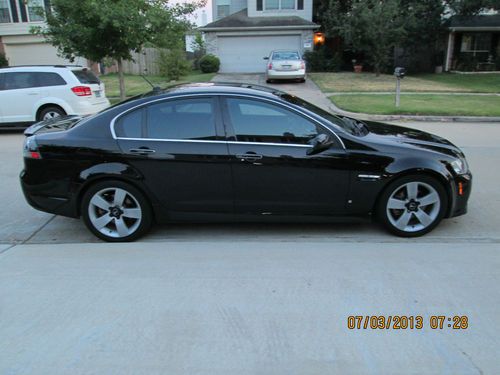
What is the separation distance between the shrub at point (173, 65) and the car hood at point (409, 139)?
22.0 metres

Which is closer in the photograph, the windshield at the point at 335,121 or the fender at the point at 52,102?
the windshield at the point at 335,121

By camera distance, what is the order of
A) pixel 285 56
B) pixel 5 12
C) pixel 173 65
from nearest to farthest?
pixel 285 56 < pixel 173 65 < pixel 5 12

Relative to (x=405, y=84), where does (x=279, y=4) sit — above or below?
above

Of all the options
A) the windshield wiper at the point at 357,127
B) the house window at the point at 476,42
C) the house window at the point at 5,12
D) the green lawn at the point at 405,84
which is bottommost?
the green lawn at the point at 405,84

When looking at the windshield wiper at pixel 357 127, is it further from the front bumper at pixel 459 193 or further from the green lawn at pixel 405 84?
the green lawn at pixel 405 84

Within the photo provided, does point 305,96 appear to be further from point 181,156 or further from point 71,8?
point 181,156

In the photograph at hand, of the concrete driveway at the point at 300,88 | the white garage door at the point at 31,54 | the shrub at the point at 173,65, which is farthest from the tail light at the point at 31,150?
the white garage door at the point at 31,54

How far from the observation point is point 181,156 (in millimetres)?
4719

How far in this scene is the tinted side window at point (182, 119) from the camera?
477 centimetres

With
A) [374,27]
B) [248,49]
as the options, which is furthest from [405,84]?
[248,49]

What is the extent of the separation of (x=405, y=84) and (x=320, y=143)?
18592 millimetres

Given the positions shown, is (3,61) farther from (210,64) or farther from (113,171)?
(113,171)

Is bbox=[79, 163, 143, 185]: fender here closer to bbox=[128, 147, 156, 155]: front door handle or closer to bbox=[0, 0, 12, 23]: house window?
bbox=[128, 147, 156, 155]: front door handle

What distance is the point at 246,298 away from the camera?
3.65 m
